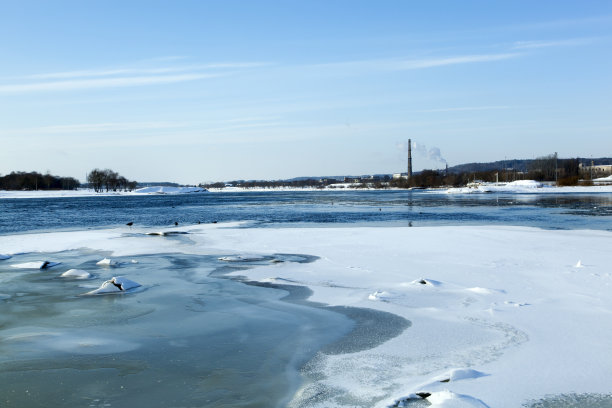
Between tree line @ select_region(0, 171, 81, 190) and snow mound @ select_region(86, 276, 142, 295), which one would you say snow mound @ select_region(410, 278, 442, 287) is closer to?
snow mound @ select_region(86, 276, 142, 295)

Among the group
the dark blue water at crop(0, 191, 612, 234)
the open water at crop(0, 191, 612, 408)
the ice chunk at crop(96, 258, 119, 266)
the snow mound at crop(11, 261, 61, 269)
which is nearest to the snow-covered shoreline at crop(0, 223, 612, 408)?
the open water at crop(0, 191, 612, 408)

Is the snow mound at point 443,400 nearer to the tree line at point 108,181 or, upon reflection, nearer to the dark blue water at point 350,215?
the dark blue water at point 350,215

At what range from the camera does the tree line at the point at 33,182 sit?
14900cm

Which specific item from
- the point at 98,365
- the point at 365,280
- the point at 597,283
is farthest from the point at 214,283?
the point at 597,283

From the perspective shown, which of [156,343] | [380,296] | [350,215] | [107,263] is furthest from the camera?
[350,215]

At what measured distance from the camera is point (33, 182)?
5910 inches

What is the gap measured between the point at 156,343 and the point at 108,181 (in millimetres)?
168342

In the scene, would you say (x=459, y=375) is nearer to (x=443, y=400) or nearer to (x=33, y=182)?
(x=443, y=400)

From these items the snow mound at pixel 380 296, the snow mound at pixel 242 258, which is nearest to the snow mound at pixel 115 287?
the snow mound at pixel 242 258

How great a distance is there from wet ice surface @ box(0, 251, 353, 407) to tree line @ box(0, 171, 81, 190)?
159377mm

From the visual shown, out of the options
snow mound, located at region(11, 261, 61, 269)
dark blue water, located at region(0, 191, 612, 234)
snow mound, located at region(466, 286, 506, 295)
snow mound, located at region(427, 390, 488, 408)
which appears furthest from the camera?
dark blue water, located at region(0, 191, 612, 234)

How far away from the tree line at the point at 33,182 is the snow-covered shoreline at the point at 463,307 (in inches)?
5955

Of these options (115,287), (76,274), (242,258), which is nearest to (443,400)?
(115,287)

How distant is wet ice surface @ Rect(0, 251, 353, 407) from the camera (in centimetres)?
490
